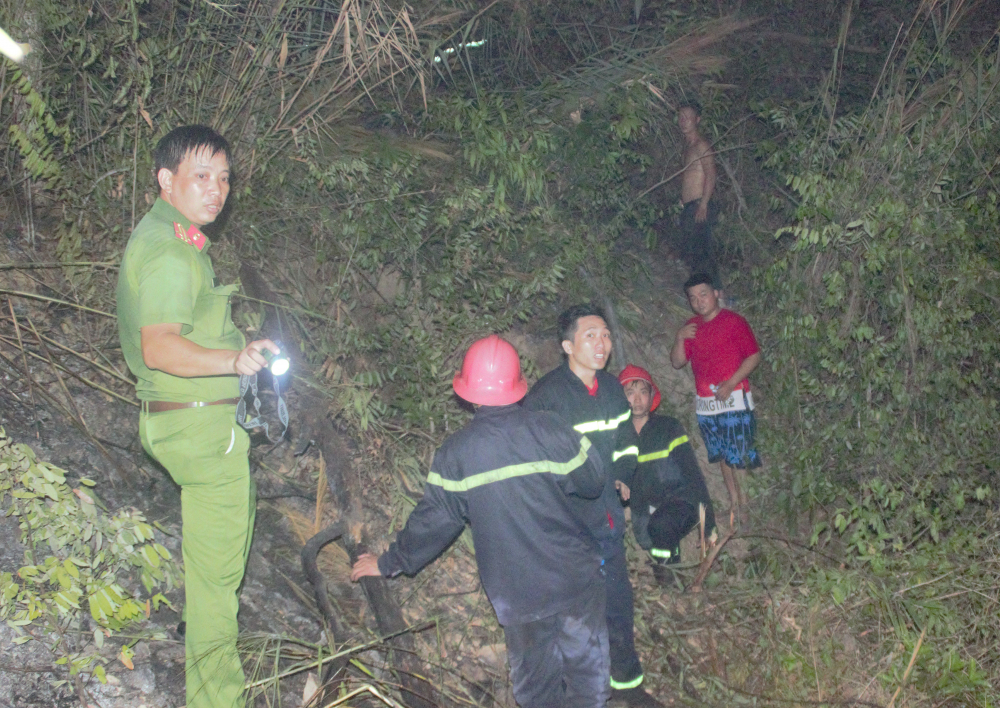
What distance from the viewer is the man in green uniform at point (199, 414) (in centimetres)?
299

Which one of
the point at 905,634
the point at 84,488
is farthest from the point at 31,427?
the point at 905,634

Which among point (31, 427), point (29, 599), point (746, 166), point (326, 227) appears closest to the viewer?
point (29, 599)

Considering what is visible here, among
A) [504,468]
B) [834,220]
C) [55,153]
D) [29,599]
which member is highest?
[55,153]

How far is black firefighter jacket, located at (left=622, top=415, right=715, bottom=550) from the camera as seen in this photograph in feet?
17.1

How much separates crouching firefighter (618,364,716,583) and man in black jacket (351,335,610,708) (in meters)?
1.69

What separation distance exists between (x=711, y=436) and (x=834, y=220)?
175 centimetres

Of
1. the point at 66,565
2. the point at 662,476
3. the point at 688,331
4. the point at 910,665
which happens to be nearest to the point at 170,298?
the point at 66,565

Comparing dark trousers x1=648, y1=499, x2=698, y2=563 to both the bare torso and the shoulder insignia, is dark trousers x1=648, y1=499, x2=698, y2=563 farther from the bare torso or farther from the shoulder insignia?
the shoulder insignia

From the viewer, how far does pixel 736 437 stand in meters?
5.89

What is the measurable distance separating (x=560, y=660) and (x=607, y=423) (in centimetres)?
125

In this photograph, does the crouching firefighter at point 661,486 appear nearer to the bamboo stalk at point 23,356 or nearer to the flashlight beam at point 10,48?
the bamboo stalk at point 23,356

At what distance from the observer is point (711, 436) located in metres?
6.01

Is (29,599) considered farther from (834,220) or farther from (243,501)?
(834,220)

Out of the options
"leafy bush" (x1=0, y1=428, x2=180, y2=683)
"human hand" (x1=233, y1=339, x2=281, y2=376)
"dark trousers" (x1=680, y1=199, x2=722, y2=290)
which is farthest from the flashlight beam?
"dark trousers" (x1=680, y1=199, x2=722, y2=290)
